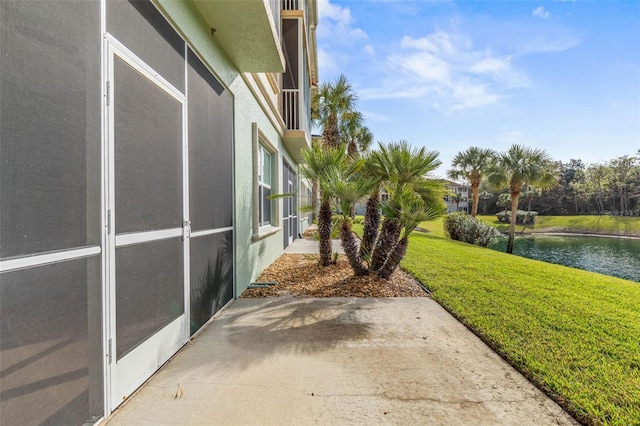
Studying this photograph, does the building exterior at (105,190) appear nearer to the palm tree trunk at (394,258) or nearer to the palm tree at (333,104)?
the palm tree trunk at (394,258)

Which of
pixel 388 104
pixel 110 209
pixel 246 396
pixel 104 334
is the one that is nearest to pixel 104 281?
pixel 104 334

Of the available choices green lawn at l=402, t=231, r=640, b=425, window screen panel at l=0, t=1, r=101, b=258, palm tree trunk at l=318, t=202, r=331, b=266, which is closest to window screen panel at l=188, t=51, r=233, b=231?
window screen panel at l=0, t=1, r=101, b=258

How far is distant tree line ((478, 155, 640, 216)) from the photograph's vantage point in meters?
41.3

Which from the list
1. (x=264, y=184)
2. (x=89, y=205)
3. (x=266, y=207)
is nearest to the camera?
(x=89, y=205)

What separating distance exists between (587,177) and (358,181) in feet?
200

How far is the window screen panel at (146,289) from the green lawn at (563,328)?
3.48m

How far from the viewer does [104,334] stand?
2049 mm

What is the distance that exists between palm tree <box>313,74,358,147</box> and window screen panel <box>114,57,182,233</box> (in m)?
14.7

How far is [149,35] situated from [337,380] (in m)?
3.56

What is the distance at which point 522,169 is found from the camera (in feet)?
69.1

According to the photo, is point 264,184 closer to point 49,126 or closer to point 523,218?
point 49,126

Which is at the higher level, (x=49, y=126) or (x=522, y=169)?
(x=522, y=169)

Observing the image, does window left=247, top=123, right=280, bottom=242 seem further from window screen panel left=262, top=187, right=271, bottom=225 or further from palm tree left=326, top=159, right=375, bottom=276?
palm tree left=326, top=159, right=375, bottom=276

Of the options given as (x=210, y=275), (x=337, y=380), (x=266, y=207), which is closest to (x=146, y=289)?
(x=210, y=275)
